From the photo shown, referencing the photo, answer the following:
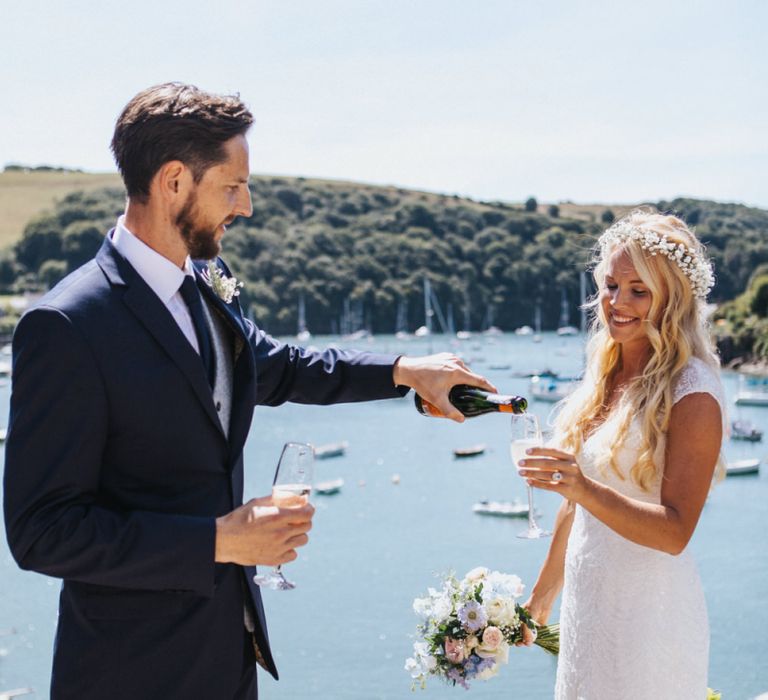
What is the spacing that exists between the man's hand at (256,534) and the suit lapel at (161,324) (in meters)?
0.25

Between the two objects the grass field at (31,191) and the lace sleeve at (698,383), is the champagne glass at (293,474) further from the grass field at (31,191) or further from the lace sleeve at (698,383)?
the grass field at (31,191)

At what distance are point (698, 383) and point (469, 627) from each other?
1.13 metres

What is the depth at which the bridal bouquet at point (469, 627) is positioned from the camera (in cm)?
352

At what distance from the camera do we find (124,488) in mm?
2188

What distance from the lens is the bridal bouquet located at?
352cm

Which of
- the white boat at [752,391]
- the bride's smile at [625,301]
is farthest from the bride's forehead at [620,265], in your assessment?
the white boat at [752,391]

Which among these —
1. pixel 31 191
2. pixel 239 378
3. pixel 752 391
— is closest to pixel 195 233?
pixel 239 378

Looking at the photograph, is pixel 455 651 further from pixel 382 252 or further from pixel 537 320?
pixel 537 320

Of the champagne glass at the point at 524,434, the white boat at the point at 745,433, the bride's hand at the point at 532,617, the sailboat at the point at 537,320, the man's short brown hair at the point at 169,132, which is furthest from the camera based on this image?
the sailboat at the point at 537,320

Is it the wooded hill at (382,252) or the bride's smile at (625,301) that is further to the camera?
the wooded hill at (382,252)

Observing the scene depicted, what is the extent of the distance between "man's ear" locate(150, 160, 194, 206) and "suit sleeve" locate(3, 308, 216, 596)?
1.21 ft

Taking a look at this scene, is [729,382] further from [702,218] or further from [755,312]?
[702,218]

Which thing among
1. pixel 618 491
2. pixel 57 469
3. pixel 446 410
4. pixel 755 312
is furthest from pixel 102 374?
pixel 755 312

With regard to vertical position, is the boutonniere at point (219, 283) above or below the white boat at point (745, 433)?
above
